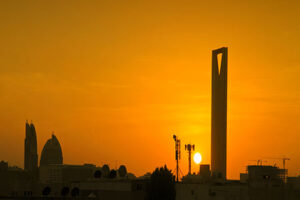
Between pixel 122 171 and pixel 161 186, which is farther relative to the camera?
pixel 122 171

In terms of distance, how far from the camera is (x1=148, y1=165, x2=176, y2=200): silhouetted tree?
4993 inches

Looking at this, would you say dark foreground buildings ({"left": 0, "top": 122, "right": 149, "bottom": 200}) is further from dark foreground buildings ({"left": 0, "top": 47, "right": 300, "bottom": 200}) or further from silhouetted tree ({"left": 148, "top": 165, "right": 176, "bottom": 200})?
silhouetted tree ({"left": 148, "top": 165, "right": 176, "bottom": 200})

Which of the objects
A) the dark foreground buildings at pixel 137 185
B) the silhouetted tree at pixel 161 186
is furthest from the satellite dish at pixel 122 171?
the silhouetted tree at pixel 161 186

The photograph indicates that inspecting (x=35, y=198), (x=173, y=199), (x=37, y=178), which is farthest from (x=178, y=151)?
(x=37, y=178)

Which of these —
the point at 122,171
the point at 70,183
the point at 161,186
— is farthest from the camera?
the point at 122,171

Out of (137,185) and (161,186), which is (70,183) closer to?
(137,185)

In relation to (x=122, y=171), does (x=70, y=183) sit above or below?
below

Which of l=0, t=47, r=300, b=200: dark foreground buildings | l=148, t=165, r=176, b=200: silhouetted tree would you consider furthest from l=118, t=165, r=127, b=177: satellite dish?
l=148, t=165, r=176, b=200: silhouetted tree

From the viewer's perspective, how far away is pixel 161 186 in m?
128

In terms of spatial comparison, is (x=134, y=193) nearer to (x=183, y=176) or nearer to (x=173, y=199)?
(x=173, y=199)

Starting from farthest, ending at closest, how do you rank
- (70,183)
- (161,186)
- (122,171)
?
(122,171), (70,183), (161,186)

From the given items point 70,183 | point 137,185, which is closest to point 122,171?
point 70,183

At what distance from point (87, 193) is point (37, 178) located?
212 feet

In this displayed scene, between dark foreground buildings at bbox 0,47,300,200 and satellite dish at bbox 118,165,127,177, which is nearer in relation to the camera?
dark foreground buildings at bbox 0,47,300,200
